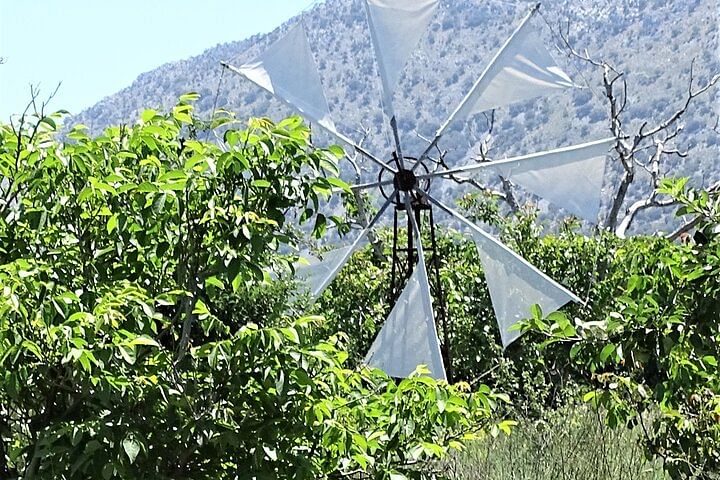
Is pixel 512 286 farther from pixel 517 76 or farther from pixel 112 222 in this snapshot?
pixel 112 222

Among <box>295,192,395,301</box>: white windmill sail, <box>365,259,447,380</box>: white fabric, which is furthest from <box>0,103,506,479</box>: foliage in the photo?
<box>295,192,395,301</box>: white windmill sail

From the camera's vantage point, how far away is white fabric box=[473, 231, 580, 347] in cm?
645

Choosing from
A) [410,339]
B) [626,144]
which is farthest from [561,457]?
[626,144]

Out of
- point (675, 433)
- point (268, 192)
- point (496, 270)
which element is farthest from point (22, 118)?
point (496, 270)

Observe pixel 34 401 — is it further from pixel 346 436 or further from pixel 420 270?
pixel 420 270

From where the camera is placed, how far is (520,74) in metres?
6.78

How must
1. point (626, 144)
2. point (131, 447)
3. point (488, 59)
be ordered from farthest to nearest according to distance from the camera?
point (626, 144) < point (488, 59) < point (131, 447)

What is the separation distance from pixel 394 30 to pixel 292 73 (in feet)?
2.43

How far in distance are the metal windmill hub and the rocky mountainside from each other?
2.43ft

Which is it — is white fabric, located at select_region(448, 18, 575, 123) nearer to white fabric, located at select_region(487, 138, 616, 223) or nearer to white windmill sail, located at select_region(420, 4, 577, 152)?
white windmill sail, located at select_region(420, 4, 577, 152)

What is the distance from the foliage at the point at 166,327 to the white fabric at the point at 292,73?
3120 millimetres

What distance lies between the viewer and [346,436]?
3.21 meters

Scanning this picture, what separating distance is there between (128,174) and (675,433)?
2359 millimetres

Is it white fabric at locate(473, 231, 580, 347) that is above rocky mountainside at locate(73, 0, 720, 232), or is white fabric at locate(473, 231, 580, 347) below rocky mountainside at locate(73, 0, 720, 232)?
below
